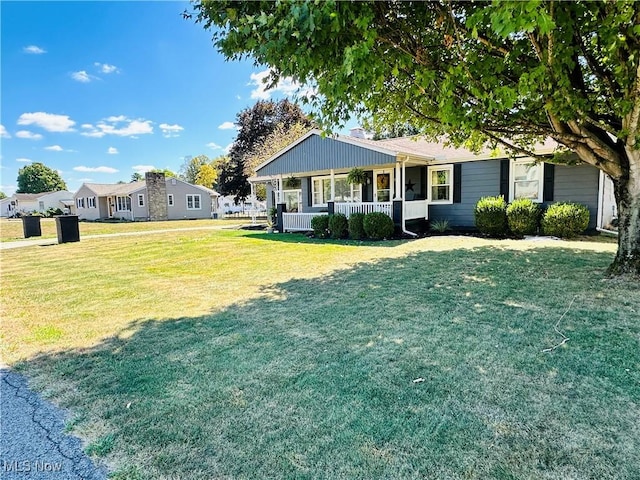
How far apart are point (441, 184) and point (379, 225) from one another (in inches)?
153

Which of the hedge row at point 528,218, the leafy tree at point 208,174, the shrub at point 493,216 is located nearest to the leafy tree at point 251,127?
the leafy tree at point 208,174

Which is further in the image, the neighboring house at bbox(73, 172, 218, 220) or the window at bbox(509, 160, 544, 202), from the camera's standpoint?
the neighboring house at bbox(73, 172, 218, 220)

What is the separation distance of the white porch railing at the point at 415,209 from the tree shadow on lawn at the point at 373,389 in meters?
8.33

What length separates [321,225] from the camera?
46.0ft

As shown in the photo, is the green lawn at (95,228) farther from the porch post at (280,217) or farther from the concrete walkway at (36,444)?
the concrete walkway at (36,444)

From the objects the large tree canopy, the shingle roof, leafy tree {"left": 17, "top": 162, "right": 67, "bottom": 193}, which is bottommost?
the large tree canopy

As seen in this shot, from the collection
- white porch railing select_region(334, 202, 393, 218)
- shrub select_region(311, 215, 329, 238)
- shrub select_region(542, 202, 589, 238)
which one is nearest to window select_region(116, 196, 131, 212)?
shrub select_region(311, 215, 329, 238)

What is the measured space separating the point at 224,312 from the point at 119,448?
2.66 m

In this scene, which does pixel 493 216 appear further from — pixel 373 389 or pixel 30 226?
pixel 30 226

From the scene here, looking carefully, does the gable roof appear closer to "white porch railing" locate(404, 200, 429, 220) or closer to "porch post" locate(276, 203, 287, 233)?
"white porch railing" locate(404, 200, 429, 220)

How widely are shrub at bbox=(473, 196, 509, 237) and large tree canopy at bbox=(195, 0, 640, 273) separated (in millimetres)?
5510

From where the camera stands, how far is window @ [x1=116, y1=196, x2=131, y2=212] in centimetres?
3472

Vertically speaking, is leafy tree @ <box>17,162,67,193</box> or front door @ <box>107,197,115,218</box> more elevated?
leafy tree @ <box>17,162,67,193</box>

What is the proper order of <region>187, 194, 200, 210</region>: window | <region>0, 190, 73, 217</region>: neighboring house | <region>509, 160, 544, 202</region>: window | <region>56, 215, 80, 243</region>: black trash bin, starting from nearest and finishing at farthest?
<region>509, 160, 544, 202</region>: window < <region>56, 215, 80, 243</region>: black trash bin < <region>187, 194, 200, 210</region>: window < <region>0, 190, 73, 217</region>: neighboring house
